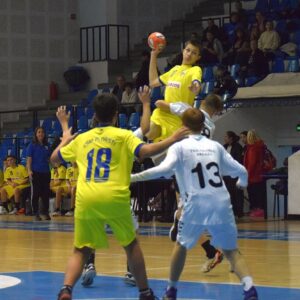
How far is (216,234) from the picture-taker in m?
8.22

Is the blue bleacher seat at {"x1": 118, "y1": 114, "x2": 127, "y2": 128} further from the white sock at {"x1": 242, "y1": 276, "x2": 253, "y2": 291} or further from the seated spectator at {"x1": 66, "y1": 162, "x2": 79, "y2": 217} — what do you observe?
the white sock at {"x1": 242, "y1": 276, "x2": 253, "y2": 291}

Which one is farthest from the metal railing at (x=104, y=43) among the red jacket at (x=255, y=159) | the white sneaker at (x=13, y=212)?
the red jacket at (x=255, y=159)

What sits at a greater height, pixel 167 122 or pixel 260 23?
pixel 260 23

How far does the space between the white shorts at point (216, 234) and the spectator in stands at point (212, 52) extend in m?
17.2

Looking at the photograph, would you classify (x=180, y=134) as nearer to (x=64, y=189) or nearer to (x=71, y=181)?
(x=71, y=181)

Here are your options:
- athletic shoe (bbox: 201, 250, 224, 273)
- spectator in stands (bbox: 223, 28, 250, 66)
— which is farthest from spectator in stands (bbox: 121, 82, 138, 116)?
athletic shoe (bbox: 201, 250, 224, 273)

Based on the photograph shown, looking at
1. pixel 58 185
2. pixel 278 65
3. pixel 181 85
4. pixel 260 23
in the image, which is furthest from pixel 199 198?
pixel 260 23

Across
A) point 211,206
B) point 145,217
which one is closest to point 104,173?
point 211,206

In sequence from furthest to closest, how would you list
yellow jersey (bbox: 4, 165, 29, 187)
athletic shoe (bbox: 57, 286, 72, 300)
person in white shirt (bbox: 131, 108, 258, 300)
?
yellow jersey (bbox: 4, 165, 29, 187) → person in white shirt (bbox: 131, 108, 258, 300) → athletic shoe (bbox: 57, 286, 72, 300)

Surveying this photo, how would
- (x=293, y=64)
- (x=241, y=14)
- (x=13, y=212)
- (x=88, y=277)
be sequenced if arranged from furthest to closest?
(x=241, y=14) → (x=13, y=212) → (x=293, y=64) → (x=88, y=277)

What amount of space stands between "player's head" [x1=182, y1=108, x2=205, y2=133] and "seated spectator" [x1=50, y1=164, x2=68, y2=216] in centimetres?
1598

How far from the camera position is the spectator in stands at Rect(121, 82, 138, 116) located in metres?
25.2

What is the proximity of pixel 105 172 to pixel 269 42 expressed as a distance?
16.8 m

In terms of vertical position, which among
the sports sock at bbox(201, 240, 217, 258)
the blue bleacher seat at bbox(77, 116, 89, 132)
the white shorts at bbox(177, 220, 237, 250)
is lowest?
the sports sock at bbox(201, 240, 217, 258)
